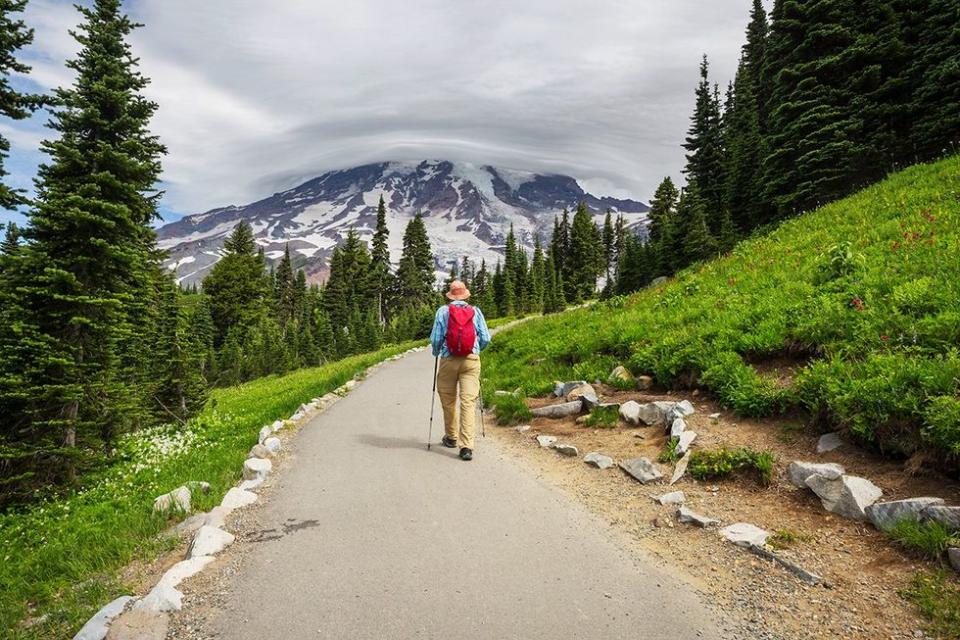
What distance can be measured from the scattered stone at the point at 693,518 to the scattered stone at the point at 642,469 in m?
0.96

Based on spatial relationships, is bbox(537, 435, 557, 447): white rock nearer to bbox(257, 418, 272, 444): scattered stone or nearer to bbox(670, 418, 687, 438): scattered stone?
bbox(670, 418, 687, 438): scattered stone

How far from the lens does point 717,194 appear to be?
156 ft

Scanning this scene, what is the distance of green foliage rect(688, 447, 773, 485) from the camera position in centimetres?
571

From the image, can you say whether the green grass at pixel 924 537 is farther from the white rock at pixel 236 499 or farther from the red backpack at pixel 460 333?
the white rock at pixel 236 499

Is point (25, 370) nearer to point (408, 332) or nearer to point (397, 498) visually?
point (397, 498)

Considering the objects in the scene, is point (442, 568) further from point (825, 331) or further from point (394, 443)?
point (825, 331)

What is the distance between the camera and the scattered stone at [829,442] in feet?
18.9

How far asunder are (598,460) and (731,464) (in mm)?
1827

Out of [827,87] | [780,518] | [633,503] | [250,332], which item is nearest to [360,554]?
[633,503]

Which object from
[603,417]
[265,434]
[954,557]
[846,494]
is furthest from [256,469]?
[954,557]

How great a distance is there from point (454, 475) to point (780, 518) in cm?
404

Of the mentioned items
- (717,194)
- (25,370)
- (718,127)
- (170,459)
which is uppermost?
(718,127)

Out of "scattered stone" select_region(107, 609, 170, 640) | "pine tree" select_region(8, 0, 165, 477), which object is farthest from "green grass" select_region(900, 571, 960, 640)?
"pine tree" select_region(8, 0, 165, 477)

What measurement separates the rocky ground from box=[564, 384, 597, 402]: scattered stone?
197 cm
